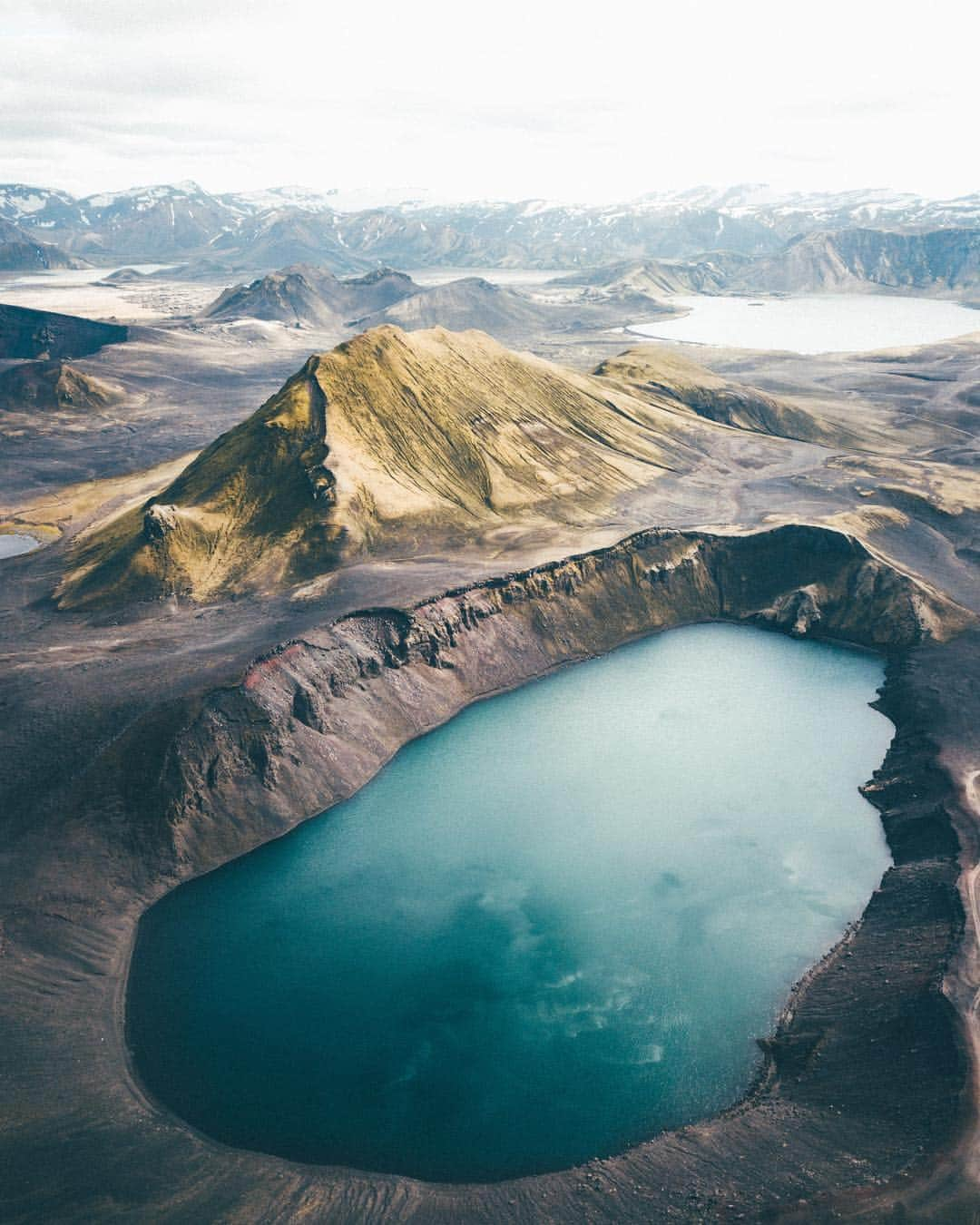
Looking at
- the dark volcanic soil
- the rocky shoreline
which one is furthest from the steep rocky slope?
the rocky shoreline

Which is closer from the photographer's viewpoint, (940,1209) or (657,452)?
(940,1209)

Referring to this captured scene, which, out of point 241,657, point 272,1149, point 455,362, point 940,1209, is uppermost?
point 455,362

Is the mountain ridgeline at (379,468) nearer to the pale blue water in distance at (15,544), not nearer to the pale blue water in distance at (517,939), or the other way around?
the pale blue water in distance at (15,544)

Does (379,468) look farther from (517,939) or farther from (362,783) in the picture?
(517,939)

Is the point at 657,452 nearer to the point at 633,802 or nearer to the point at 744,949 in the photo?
the point at 633,802

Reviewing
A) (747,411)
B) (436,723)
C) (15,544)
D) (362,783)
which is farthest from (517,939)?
A: (747,411)

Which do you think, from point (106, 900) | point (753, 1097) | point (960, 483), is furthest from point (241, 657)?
point (960, 483)

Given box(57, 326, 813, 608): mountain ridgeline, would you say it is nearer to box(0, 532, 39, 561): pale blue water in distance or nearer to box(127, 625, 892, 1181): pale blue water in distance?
box(0, 532, 39, 561): pale blue water in distance
